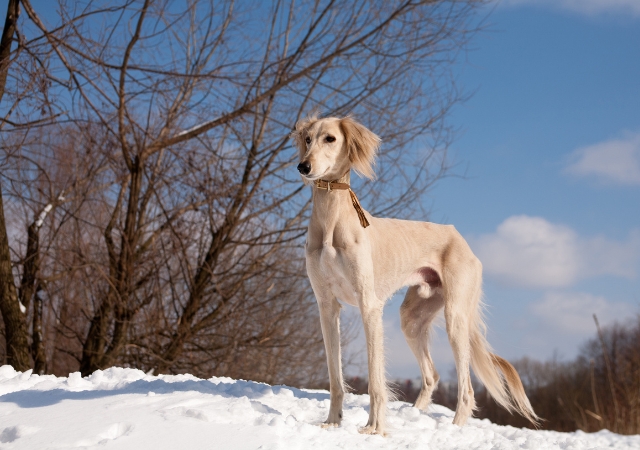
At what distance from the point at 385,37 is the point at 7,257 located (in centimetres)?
457

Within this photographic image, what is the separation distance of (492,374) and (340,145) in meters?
2.49

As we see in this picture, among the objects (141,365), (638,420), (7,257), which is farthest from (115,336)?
(638,420)

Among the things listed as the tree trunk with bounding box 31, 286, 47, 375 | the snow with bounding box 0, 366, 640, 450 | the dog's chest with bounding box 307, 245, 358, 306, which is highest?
the dog's chest with bounding box 307, 245, 358, 306

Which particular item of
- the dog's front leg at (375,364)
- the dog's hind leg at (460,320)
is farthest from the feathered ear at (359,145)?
the dog's hind leg at (460,320)

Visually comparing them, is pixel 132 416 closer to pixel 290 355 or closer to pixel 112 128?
pixel 112 128

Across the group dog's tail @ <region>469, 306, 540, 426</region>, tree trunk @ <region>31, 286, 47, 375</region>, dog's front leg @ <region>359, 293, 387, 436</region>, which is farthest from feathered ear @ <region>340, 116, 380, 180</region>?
tree trunk @ <region>31, 286, 47, 375</region>

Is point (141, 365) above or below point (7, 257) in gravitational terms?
below

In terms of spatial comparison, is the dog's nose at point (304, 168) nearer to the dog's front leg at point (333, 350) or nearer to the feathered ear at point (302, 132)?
the feathered ear at point (302, 132)

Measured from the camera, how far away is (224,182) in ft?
22.5

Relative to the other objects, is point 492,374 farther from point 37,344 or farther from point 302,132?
point 37,344

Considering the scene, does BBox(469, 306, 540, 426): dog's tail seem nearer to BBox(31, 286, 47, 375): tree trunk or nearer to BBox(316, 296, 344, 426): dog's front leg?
BBox(316, 296, 344, 426): dog's front leg

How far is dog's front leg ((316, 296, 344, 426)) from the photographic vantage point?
3.59 meters

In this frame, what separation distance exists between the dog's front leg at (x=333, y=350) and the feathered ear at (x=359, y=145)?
82cm

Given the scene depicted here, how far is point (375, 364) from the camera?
11.3 feet
